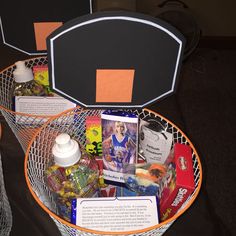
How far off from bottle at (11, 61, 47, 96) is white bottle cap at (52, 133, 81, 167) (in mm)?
233

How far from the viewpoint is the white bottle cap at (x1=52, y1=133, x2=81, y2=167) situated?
17.8 inches

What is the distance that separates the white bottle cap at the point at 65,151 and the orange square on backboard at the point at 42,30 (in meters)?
0.27

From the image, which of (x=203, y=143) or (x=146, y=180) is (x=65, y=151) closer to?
(x=146, y=180)

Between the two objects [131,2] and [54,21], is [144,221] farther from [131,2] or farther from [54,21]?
[131,2]

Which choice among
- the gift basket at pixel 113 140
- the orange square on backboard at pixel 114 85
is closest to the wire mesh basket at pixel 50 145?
the gift basket at pixel 113 140

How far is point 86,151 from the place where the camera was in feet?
1.96

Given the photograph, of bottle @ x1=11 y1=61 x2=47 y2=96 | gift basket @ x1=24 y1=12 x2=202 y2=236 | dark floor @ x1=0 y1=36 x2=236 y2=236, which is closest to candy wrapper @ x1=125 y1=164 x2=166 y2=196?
gift basket @ x1=24 y1=12 x2=202 y2=236

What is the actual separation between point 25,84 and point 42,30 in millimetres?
132

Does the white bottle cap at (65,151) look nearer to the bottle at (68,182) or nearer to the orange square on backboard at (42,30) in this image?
the bottle at (68,182)

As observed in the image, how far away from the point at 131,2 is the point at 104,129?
1.74 metres

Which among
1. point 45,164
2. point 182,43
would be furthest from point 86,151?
point 182,43

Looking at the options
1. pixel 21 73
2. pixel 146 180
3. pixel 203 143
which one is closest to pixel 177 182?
pixel 146 180

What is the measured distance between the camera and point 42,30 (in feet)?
2.03

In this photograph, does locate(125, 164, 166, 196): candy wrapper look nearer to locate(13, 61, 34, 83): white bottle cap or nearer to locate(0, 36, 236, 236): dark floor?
locate(0, 36, 236, 236): dark floor
